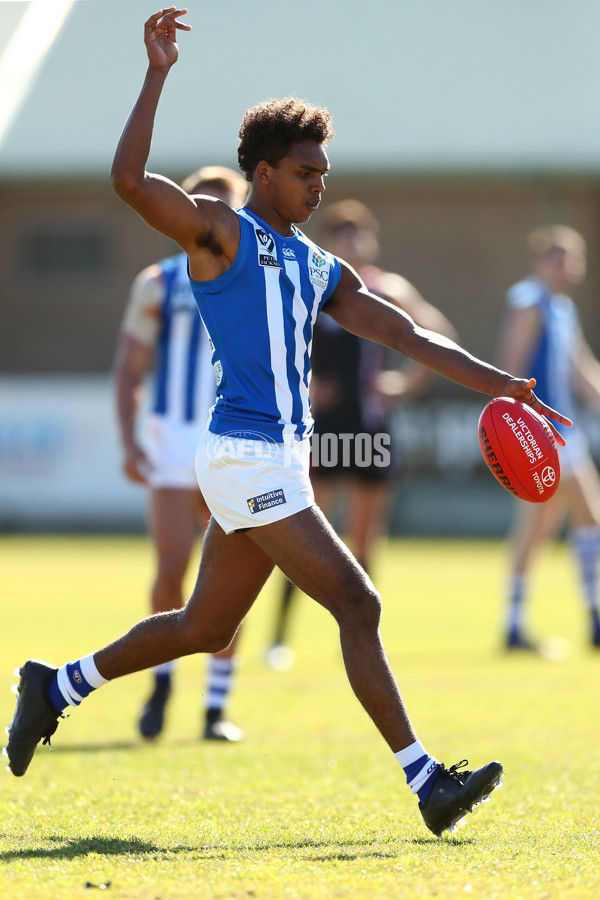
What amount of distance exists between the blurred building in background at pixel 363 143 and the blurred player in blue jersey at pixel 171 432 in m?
15.7

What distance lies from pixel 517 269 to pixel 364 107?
4.05 meters

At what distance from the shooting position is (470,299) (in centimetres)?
2534

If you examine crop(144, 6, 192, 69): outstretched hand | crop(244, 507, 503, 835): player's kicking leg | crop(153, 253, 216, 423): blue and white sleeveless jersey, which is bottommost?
crop(244, 507, 503, 835): player's kicking leg

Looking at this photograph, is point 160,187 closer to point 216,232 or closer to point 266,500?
point 216,232

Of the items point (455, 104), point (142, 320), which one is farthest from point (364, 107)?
point (142, 320)

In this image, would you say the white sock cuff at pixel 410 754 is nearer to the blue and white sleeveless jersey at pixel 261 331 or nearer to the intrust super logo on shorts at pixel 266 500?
the intrust super logo on shorts at pixel 266 500

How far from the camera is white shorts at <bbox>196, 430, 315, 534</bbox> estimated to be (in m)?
4.56

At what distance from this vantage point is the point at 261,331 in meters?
4.58

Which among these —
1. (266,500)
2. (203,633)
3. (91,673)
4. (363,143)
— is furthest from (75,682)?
(363,143)

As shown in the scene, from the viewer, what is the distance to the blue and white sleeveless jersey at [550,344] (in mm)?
10078

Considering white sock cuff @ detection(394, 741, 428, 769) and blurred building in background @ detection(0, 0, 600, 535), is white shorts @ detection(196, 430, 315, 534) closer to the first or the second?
white sock cuff @ detection(394, 741, 428, 769)

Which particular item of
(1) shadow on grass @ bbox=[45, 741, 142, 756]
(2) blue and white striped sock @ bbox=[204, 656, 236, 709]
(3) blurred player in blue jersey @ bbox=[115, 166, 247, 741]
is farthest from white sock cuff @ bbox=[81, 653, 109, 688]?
(2) blue and white striped sock @ bbox=[204, 656, 236, 709]

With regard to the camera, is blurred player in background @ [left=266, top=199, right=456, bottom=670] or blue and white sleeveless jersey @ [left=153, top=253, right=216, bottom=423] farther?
blurred player in background @ [left=266, top=199, right=456, bottom=670]

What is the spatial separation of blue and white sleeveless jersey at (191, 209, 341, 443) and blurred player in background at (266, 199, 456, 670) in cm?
436
